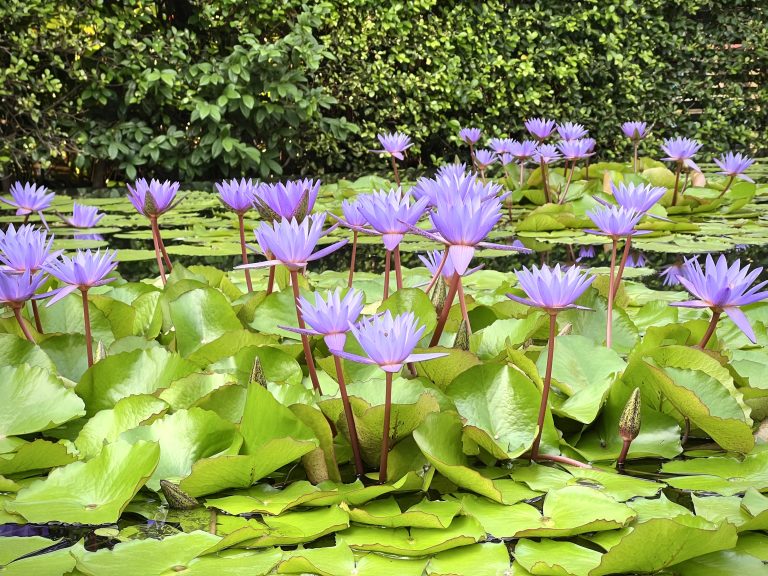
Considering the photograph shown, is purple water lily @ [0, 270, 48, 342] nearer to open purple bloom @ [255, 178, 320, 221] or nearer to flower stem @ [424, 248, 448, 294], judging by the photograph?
open purple bloom @ [255, 178, 320, 221]

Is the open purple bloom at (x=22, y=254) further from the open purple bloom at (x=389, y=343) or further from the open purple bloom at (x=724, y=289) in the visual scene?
the open purple bloom at (x=724, y=289)

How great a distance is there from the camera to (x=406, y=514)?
89cm

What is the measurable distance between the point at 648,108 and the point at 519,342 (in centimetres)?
564

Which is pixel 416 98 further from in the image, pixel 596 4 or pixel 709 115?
pixel 709 115

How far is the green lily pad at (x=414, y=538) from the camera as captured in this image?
86 cm

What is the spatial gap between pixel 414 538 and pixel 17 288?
692 millimetres

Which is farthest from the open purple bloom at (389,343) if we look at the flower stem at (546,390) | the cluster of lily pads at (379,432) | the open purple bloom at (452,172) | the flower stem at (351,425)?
the open purple bloom at (452,172)

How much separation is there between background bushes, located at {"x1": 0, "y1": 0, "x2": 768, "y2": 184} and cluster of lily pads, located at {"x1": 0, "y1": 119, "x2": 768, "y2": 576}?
3.56 metres

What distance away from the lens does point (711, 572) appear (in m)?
0.82

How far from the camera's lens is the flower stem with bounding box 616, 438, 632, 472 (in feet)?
3.44

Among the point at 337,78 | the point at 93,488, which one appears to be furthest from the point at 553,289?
the point at 337,78

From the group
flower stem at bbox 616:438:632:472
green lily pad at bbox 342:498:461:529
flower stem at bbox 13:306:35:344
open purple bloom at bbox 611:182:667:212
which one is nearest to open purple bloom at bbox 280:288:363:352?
green lily pad at bbox 342:498:461:529

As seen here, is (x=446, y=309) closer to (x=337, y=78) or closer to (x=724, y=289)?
(x=724, y=289)

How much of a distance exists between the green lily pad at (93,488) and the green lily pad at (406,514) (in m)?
0.26
